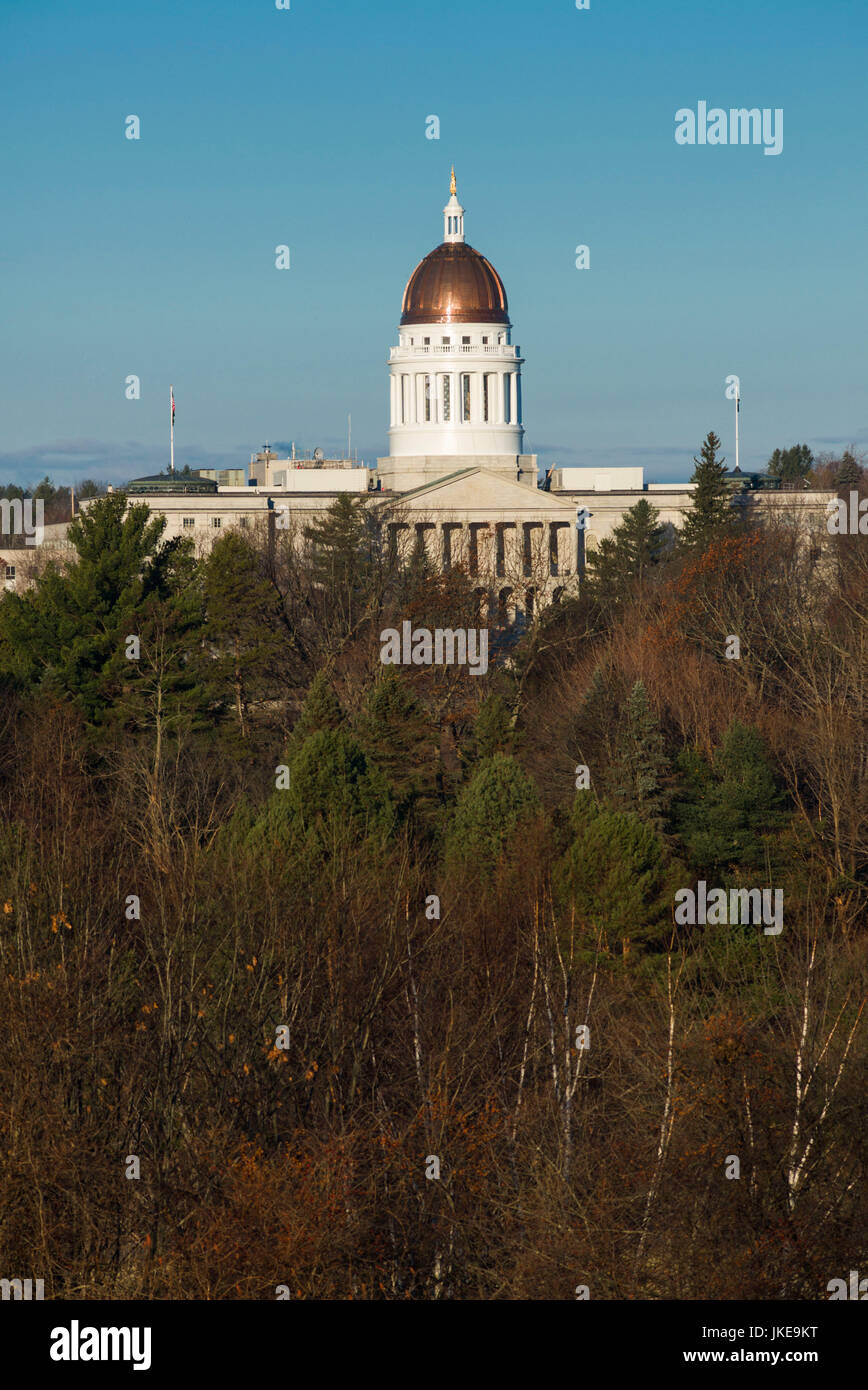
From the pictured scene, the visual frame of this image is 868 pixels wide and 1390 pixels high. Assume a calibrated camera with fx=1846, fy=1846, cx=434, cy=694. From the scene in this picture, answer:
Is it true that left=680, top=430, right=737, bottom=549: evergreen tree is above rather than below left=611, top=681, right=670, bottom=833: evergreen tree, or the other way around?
above

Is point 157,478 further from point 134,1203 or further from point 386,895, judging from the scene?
point 134,1203

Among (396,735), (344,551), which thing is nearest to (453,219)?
(344,551)

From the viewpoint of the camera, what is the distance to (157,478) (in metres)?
97.9

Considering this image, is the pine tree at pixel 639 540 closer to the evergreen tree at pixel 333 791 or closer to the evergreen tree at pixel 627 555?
the evergreen tree at pixel 627 555

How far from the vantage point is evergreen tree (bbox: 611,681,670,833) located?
34.7 m

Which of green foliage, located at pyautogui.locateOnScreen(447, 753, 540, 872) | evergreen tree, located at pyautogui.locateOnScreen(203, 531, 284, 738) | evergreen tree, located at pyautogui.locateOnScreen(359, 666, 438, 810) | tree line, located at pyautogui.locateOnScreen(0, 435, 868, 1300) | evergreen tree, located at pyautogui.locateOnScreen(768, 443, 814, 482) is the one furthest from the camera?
evergreen tree, located at pyautogui.locateOnScreen(768, 443, 814, 482)

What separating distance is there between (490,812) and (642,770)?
3.17 meters

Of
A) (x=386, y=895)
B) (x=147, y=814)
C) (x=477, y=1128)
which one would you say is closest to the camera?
(x=477, y=1128)

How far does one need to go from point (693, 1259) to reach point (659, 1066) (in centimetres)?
449

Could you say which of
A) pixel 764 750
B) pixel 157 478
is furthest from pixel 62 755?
pixel 157 478

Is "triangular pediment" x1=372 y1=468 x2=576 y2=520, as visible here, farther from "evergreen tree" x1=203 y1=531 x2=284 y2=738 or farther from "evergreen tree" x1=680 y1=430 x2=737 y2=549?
"evergreen tree" x1=203 y1=531 x2=284 y2=738

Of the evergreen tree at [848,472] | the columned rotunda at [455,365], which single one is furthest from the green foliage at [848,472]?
the columned rotunda at [455,365]

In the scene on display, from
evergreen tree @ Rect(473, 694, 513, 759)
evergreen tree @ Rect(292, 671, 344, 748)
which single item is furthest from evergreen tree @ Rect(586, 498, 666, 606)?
evergreen tree @ Rect(292, 671, 344, 748)

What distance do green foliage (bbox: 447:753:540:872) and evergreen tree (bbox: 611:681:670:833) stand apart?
173cm
